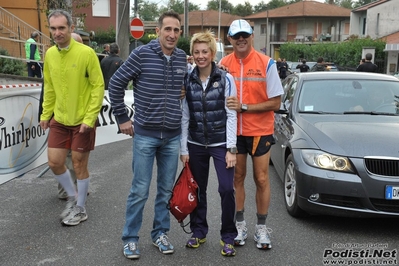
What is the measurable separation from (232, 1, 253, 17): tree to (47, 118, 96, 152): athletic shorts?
101m

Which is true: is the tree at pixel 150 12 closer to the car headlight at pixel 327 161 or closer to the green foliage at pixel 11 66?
the green foliage at pixel 11 66

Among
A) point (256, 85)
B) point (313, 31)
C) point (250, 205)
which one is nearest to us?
point (256, 85)

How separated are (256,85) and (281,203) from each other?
1.97m

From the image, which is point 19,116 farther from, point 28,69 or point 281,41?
point 281,41

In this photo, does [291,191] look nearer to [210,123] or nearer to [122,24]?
[210,123]

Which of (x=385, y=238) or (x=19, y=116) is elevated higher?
(x=19, y=116)

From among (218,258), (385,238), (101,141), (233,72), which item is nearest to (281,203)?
(385,238)

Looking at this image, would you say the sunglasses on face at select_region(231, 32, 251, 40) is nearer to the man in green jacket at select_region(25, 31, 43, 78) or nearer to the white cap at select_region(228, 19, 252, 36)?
the white cap at select_region(228, 19, 252, 36)

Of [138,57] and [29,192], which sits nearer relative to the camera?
[138,57]

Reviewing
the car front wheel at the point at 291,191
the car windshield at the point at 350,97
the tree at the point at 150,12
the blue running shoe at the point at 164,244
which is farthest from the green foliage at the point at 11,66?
the tree at the point at 150,12

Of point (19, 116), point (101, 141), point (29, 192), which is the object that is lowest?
point (29, 192)

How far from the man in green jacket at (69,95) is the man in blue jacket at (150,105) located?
30.9 inches

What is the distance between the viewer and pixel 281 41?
69.9m

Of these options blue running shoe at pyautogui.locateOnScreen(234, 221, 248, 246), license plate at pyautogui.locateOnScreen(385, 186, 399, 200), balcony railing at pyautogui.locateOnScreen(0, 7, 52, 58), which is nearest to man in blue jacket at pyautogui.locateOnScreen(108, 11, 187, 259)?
blue running shoe at pyautogui.locateOnScreen(234, 221, 248, 246)
